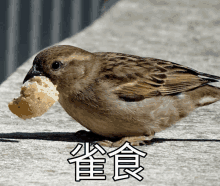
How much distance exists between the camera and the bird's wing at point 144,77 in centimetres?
357

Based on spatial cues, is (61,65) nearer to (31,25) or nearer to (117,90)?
(117,90)

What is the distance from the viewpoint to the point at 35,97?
3555 mm

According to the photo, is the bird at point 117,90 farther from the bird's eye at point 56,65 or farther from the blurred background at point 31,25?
the blurred background at point 31,25

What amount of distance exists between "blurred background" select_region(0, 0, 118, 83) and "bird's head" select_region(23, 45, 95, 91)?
411 centimetres

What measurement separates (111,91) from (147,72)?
38cm

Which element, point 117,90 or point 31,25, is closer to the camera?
point 117,90

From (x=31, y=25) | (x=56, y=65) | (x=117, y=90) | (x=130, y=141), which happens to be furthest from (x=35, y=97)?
(x=31, y=25)

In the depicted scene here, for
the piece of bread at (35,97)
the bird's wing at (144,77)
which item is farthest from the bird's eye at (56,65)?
the bird's wing at (144,77)

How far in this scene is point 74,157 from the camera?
3529 mm

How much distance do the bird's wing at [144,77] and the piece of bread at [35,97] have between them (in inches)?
17.0

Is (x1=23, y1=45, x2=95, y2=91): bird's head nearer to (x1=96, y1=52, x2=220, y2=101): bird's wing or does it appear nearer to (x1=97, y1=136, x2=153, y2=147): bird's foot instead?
(x1=96, y1=52, x2=220, y2=101): bird's wing

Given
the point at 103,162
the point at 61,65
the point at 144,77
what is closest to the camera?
the point at 103,162

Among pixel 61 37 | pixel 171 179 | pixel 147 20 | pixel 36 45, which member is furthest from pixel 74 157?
pixel 147 20

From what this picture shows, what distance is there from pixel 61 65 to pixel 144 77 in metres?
0.68
